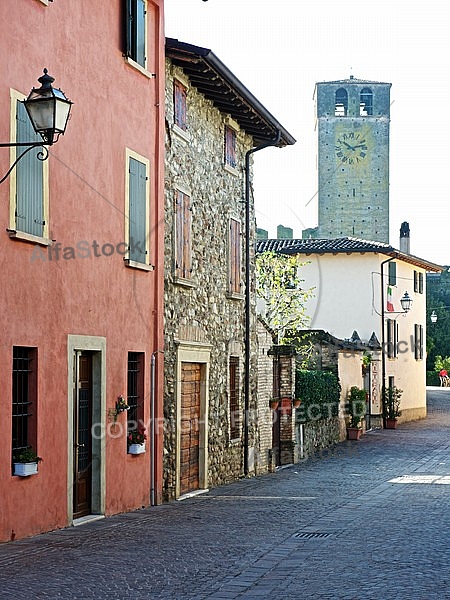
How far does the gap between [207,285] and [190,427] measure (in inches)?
98.1

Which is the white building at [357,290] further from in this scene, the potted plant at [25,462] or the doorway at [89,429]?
the potted plant at [25,462]

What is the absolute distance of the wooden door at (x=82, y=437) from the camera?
45.0 feet

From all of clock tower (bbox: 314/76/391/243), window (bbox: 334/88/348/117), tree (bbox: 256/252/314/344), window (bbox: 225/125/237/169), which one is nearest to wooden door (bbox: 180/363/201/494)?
window (bbox: 225/125/237/169)

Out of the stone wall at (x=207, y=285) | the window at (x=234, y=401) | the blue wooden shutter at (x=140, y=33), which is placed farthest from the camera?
the window at (x=234, y=401)

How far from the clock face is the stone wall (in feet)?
169

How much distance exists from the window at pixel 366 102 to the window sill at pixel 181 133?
57226mm

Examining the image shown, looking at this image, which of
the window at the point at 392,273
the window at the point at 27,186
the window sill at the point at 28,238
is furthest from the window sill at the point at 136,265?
the window at the point at 392,273

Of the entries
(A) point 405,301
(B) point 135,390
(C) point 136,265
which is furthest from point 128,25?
(A) point 405,301

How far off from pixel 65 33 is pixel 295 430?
572 inches

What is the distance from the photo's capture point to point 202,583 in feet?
30.1

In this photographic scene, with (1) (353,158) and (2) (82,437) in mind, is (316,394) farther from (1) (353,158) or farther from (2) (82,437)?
(1) (353,158)

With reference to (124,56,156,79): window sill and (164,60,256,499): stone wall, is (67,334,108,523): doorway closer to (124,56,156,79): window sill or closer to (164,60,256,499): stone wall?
(164,60,256,499): stone wall

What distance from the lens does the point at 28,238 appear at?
11930 mm

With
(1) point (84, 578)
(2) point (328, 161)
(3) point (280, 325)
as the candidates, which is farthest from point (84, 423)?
(2) point (328, 161)
